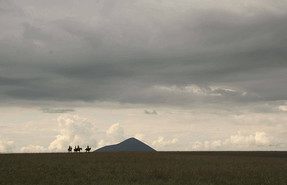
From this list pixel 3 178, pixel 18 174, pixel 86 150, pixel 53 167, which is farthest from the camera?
pixel 86 150

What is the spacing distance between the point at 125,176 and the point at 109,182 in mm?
3401

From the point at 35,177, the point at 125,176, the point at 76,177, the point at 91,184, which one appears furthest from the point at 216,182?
the point at 35,177

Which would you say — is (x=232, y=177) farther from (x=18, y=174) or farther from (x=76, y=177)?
(x=18, y=174)

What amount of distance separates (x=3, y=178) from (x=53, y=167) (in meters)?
7.60

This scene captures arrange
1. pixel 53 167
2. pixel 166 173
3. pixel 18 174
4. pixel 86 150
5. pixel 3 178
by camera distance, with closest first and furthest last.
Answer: pixel 3 178, pixel 18 174, pixel 166 173, pixel 53 167, pixel 86 150

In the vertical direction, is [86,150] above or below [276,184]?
above

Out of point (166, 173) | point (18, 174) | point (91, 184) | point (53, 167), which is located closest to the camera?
point (91, 184)

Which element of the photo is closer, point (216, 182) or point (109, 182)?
point (109, 182)

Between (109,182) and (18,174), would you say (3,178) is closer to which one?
(18,174)

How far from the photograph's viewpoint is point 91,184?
26953mm

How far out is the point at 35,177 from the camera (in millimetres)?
29641

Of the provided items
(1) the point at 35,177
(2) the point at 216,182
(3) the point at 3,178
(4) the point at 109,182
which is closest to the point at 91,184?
(4) the point at 109,182

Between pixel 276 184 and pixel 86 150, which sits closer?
pixel 276 184

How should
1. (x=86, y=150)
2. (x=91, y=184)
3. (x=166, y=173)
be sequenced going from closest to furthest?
1. (x=91, y=184)
2. (x=166, y=173)
3. (x=86, y=150)
